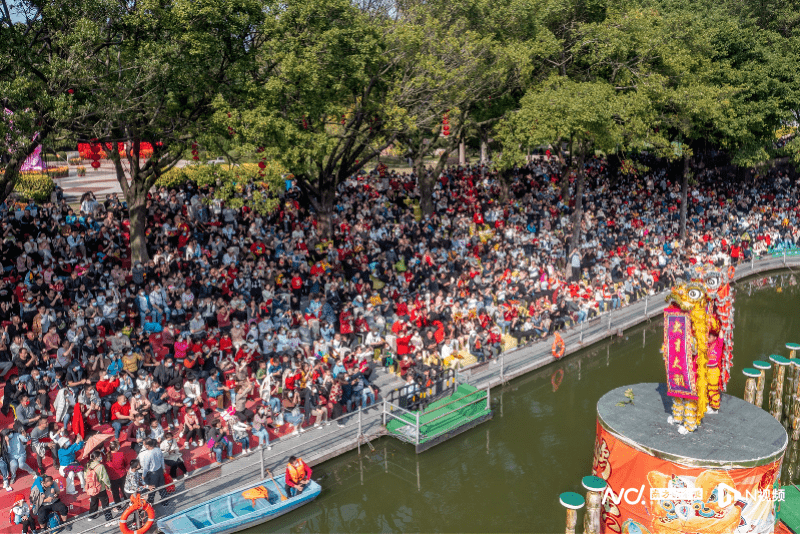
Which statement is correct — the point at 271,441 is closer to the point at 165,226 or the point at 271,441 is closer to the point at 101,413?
the point at 101,413

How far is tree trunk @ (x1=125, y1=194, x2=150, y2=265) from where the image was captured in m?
26.1

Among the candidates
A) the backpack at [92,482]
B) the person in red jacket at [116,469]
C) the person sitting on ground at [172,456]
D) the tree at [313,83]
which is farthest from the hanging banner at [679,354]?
the tree at [313,83]

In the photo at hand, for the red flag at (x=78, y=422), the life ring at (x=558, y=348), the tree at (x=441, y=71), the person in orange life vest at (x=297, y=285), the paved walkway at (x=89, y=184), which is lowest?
the life ring at (x=558, y=348)

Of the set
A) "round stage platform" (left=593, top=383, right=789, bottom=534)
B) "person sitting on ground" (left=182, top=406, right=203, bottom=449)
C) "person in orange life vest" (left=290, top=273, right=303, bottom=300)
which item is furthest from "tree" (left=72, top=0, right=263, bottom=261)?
"round stage platform" (left=593, top=383, right=789, bottom=534)

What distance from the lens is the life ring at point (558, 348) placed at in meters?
26.8

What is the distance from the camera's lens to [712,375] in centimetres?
1588

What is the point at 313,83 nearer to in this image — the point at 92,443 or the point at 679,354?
the point at 92,443

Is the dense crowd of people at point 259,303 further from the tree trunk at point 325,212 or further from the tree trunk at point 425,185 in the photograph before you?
the tree trunk at point 425,185

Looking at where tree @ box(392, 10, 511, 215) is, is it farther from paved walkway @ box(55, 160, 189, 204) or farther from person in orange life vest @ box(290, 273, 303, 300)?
paved walkway @ box(55, 160, 189, 204)

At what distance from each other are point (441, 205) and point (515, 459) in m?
18.9

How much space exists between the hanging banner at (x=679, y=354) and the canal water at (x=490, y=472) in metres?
4.71

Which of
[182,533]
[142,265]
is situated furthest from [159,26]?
[182,533]

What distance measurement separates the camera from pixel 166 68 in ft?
69.9

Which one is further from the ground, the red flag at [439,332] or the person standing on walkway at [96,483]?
the red flag at [439,332]
